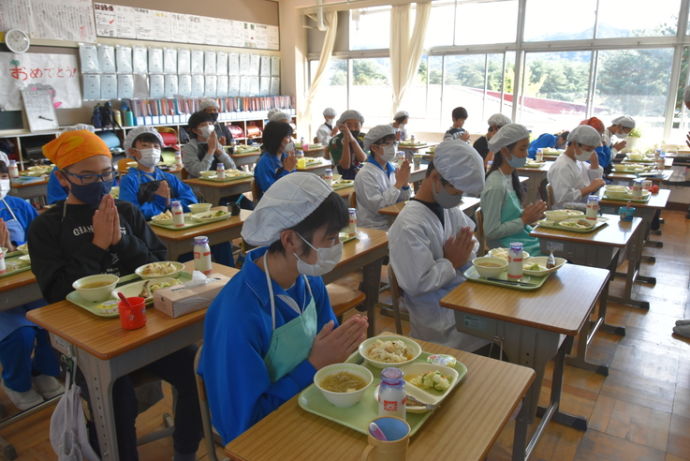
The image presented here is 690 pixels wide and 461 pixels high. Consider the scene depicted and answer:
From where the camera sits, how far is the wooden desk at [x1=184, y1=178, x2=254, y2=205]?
16.2ft

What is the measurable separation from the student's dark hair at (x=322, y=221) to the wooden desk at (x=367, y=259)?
1.19m

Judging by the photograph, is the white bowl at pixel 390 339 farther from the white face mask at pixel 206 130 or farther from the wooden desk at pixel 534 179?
the wooden desk at pixel 534 179

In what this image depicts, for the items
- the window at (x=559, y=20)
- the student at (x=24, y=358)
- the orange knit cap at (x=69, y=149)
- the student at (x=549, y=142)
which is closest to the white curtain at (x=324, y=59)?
the window at (x=559, y=20)

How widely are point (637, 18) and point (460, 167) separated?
8.00 metres

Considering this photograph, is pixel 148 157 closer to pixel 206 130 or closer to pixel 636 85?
pixel 206 130

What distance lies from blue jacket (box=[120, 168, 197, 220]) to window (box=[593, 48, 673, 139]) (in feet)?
25.7

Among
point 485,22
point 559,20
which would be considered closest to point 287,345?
point 559,20

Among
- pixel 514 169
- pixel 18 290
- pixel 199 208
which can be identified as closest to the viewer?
pixel 18 290

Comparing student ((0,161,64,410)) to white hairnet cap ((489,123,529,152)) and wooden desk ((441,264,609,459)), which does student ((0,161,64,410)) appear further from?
white hairnet cap ((489,123,529,152))

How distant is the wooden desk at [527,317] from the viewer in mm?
1952

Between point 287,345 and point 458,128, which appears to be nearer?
point 287,345

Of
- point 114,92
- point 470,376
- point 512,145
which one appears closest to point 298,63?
point 114,92

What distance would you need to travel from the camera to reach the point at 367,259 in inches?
120

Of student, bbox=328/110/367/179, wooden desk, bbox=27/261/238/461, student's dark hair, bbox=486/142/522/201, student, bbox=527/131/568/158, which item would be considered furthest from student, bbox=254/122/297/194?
student, bbox=527/131/568/158
